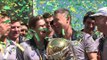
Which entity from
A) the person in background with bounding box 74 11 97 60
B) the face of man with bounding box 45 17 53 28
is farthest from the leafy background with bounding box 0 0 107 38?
the person in background with bounding box 74 11 97 60

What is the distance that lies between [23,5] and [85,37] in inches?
73.6

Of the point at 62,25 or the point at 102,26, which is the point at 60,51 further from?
the point at 62,25

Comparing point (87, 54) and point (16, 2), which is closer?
point (87, 54)

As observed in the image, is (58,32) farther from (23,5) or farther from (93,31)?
(23,5)

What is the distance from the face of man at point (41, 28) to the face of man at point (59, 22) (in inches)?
6.8

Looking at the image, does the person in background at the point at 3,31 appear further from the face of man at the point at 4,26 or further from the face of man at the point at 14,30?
the face of man at the point at 14,30

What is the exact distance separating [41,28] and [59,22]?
341 mm

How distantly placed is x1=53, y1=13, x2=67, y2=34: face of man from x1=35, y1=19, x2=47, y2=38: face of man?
0.57 ft

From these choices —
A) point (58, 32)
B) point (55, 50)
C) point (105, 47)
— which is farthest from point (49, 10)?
point (55, 50)

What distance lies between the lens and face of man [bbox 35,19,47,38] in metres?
4.82

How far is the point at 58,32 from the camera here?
467 centimetres

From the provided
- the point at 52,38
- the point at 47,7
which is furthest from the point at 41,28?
the point at 47,7

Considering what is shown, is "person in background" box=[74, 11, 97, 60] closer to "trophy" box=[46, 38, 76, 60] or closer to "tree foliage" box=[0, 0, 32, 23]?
"trophy" box=[46, 38, 76, 60]

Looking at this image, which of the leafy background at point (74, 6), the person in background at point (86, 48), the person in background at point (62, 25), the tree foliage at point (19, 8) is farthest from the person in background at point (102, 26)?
the tree foliage at point (19, 8)
